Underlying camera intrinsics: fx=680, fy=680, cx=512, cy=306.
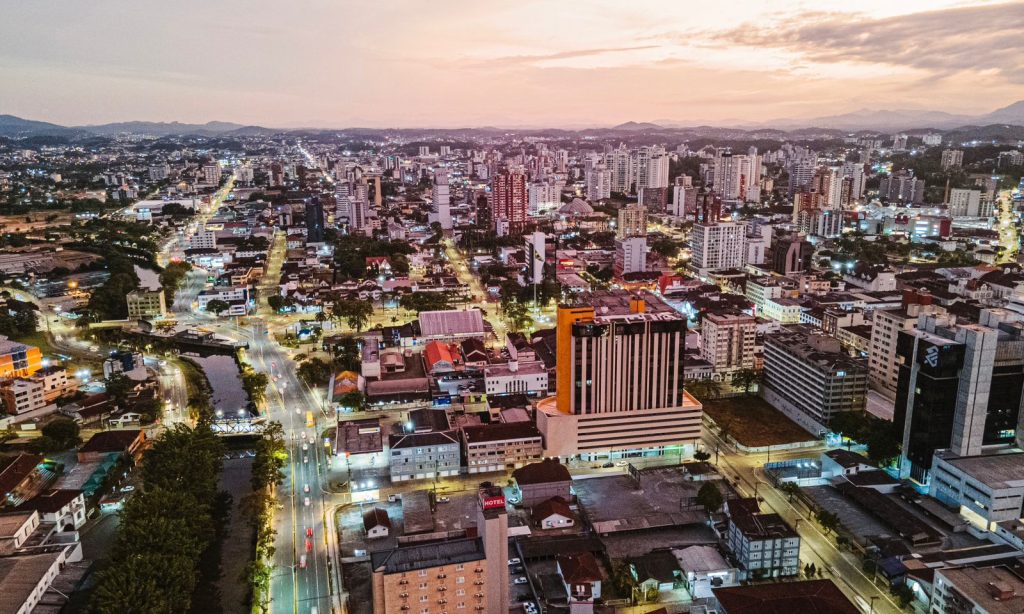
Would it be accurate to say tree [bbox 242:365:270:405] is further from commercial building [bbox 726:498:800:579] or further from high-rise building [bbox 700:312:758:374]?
high-rise building [bbox 700:312:758:374]

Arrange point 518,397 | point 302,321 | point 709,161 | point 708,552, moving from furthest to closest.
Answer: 1. point 709,161
2. point 302,321
3. point 518,397
4. point 708,552

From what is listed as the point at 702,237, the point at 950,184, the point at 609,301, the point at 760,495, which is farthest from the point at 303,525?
the point at 950,184

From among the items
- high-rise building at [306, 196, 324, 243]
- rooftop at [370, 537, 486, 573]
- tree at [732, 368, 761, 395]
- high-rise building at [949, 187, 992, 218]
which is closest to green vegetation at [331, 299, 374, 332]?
tree at [732, 368, 761, 395]

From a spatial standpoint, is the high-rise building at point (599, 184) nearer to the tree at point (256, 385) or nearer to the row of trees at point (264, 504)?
the tree at point (256, 385)

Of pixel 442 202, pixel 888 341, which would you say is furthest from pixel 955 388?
pixel 442 202

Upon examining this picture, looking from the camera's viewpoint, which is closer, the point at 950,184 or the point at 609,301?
the point at 609,301

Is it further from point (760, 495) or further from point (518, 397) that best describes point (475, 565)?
point (518, 397)
